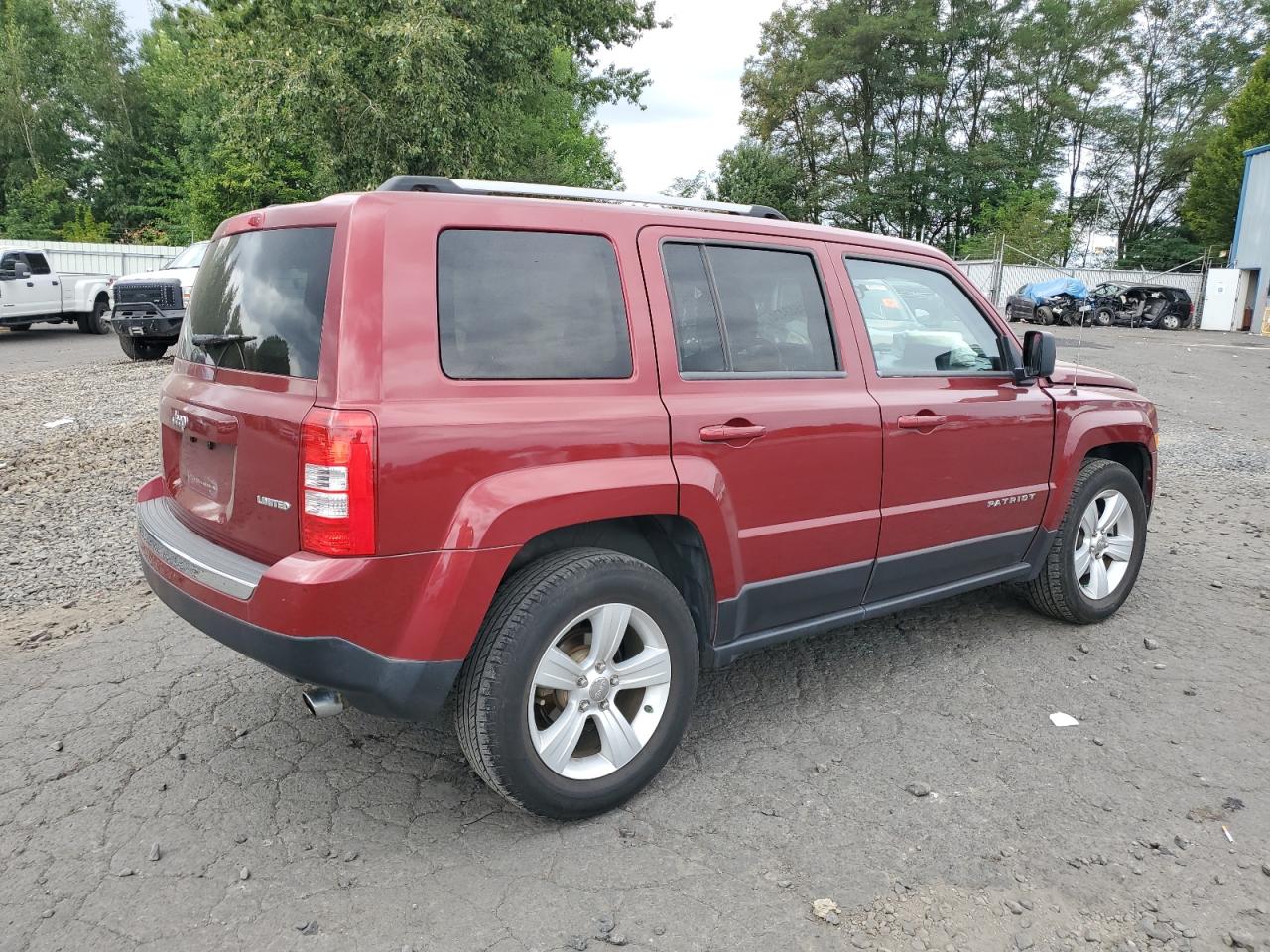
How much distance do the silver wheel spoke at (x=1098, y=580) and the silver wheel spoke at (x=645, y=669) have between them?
268cm

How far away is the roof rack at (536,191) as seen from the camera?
2.86 metres

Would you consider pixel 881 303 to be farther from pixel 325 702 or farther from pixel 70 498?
pixel 70 498

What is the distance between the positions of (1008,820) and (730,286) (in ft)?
6.47

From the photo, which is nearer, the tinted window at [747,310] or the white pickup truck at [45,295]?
the tinted window at [747,310]

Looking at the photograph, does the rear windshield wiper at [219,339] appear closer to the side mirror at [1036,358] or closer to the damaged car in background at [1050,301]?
the side mirror at [1036,358]

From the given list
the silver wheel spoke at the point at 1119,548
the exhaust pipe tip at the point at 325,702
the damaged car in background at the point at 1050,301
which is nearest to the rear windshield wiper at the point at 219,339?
the exhaust pipe tip at the point at 325,702

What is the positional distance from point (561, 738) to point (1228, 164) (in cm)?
4999

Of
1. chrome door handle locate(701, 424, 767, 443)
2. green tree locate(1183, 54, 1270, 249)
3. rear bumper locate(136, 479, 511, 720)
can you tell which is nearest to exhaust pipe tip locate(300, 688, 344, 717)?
rear bumper locate(136, 479, 511, 720)

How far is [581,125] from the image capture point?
4719 cm

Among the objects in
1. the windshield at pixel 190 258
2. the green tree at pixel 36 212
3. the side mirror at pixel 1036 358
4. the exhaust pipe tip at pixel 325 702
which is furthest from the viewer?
the green tree at pixel 36 212

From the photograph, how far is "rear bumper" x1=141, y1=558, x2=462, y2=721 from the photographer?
2.55 m

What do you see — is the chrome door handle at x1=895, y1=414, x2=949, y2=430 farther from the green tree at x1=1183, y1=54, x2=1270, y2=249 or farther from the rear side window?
the green tree at x1=1183, y1=54, x2=1270, y2=249

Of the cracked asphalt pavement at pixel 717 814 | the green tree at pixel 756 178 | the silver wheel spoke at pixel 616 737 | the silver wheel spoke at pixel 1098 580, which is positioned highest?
the green tree at pixel 756 178

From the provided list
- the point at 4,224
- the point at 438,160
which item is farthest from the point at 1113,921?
the point at 4,224
